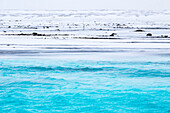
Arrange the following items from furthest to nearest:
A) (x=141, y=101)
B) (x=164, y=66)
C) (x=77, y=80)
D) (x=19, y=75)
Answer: (x=164, y=66)
(x=19, y=75)
(x=77, y=80)
(x=141, y=101)

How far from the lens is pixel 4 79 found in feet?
42.2

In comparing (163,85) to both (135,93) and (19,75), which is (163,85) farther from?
(19,75)

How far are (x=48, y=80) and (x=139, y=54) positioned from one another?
7460 mm

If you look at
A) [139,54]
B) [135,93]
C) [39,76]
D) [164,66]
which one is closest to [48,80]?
[39,76]

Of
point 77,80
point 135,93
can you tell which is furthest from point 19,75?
point 135,93

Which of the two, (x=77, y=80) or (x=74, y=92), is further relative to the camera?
(x=77, y=80)

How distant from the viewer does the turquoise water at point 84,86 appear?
9703 mm

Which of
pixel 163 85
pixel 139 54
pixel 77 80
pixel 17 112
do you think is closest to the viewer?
pixel 17 112

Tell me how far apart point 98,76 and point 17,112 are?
4581mm

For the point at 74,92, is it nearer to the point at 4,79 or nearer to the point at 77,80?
the point at 77,80

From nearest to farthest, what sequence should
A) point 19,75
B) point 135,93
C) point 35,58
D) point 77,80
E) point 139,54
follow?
point 135,93
point 77,80
point 19,75
point 35,58
point 139,54

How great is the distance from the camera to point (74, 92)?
1112 centimetres

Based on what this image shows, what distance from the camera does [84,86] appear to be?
38.9ft

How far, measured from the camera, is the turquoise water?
31.8 ft
